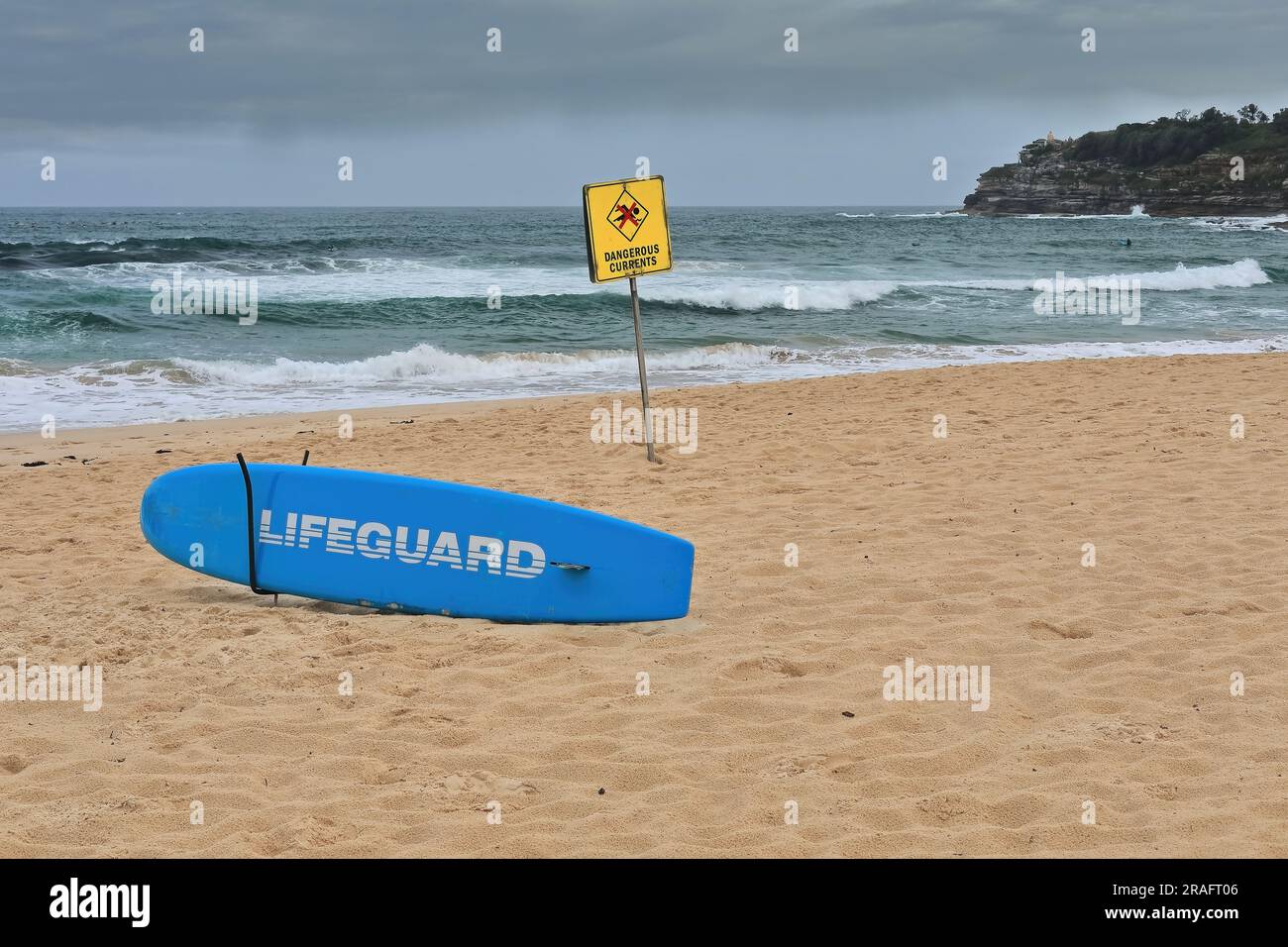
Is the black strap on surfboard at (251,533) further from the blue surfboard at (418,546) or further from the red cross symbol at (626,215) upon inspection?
the red cross symbol at (626,215)

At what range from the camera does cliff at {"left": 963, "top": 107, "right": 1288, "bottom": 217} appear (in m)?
68.1

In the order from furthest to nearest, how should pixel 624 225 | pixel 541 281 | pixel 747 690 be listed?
1. pixel 541 281
2. pixel 624 225
3. pixel 747 690

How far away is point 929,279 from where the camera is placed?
90.1 ft

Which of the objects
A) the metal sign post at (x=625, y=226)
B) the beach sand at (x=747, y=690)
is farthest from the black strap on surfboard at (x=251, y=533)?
the metal sign post at (x=625, y=226)

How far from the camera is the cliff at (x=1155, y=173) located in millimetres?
68125

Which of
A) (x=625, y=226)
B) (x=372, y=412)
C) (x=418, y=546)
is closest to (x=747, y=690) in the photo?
(x=418, y=546)

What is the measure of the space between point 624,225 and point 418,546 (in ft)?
10.2

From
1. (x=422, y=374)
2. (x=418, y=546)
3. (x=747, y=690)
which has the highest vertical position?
(x=422, y=374)

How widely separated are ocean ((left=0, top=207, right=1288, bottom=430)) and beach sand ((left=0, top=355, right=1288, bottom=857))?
19.4 ft

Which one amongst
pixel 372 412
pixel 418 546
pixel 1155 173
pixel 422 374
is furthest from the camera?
pixel 1155 173

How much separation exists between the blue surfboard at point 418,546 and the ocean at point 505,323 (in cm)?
590

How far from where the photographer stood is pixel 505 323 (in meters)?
18.0

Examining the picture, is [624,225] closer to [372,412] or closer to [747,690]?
[747,690]
